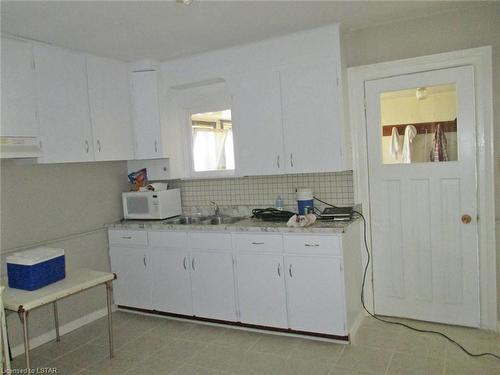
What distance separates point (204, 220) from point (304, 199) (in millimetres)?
1118

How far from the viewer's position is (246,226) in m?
3.33

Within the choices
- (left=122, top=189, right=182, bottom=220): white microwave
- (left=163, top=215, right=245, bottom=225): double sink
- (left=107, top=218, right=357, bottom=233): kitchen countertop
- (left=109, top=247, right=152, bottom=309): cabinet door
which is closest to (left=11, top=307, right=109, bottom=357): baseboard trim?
(left=109, top=247, right=152, bottom=309): cabinet door

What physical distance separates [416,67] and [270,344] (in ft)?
8.24

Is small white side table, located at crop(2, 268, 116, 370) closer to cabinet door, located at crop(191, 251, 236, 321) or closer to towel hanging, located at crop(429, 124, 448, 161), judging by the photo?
cabinet door, located at crop(191, 251, 236, 321)

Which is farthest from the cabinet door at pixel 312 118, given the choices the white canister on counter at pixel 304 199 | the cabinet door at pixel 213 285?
the cabinet door at pixel 213 285

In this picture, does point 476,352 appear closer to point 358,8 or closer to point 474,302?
point 474,302

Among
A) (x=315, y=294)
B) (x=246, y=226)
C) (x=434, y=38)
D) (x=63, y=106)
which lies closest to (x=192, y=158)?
(x=246, y=226)

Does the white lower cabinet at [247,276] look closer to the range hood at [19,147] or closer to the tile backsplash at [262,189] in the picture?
the tile backsplash at [262,189]

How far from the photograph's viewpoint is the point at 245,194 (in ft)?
13.0

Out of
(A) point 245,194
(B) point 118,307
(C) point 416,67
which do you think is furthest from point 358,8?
(B) point 118,307

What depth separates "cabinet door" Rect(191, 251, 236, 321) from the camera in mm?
3434

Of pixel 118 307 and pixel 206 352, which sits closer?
pixel 206 352

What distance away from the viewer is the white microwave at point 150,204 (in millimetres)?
3916

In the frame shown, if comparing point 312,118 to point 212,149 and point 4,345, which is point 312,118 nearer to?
point 212,149
